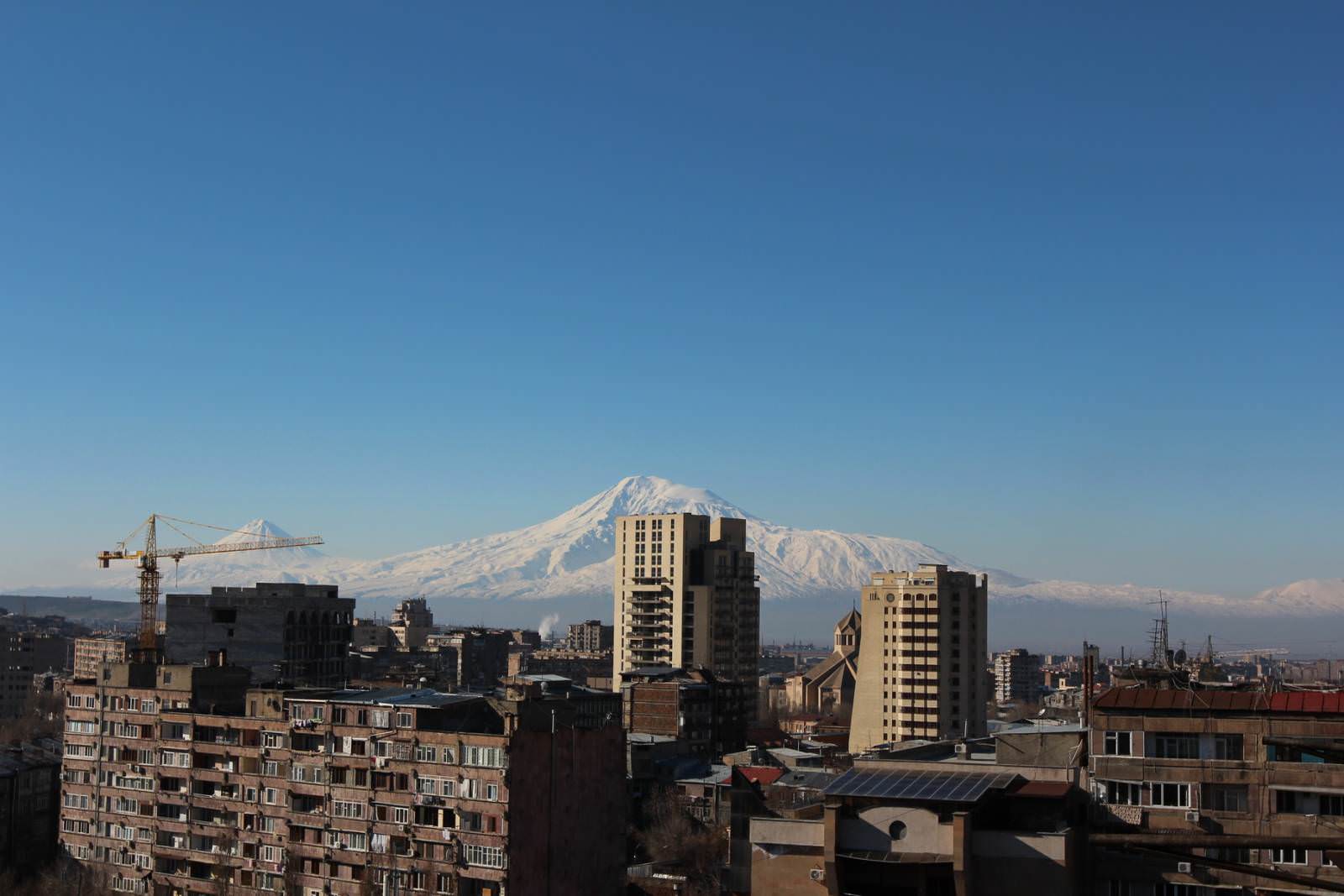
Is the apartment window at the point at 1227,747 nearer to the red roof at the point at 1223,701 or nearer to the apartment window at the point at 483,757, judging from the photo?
the red roof at the point at 1223,701

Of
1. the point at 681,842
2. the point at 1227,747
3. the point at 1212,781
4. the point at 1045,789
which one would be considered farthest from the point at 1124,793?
the point at 681,842

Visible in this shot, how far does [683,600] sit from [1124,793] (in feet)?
328

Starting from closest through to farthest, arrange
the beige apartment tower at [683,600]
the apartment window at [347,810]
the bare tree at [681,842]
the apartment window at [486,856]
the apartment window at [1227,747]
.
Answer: the apartment window at [1227,747] → the apartment window at [486,856] → the apartment window at [347,810] → the bare tree at [681,842] → the beige apartment tower at [683,600]

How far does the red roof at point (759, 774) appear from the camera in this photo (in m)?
79.1

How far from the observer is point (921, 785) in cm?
3538

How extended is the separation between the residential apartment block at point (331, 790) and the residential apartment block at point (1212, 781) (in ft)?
81.4

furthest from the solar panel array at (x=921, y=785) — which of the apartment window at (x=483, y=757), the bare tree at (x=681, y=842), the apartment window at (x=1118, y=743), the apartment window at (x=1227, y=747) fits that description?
the bare tree at (x=681, y=842)

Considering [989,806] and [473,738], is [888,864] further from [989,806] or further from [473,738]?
[473,738]

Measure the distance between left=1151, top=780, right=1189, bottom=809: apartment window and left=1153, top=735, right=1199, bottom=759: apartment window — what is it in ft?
2.25

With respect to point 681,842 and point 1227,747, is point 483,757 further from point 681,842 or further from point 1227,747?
point 1227,747

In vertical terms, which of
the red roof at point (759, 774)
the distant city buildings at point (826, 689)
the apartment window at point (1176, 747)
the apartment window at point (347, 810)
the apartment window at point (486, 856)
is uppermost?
the apartment window at point (1176, 747)

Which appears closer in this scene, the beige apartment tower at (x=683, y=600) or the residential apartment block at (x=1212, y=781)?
the residential apartment block at (x=1212, y=781)

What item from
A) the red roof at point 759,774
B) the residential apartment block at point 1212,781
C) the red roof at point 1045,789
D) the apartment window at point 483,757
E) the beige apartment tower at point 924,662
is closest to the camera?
the residential apartment block at point 1212,781

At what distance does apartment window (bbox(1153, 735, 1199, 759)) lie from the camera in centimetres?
3512
